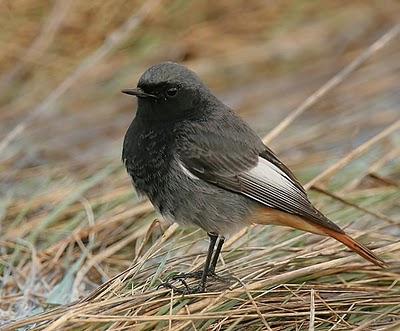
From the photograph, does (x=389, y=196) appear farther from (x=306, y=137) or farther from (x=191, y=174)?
(x=191, y=174)

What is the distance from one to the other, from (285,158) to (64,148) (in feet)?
4.71

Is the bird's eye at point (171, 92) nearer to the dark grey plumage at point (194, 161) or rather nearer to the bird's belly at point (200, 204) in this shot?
the dark grey plumage at point (194, 161)

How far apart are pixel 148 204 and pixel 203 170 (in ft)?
4.03

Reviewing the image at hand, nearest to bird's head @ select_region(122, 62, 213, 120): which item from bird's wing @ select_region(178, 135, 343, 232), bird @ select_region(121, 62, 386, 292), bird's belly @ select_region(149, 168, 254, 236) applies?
bird @ select_region(121, 62, 386, 292)

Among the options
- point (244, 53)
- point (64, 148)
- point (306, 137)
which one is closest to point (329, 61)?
point (244, 53)

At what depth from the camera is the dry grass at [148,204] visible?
358 cm

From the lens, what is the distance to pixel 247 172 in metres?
3.83

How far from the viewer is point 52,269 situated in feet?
15.1

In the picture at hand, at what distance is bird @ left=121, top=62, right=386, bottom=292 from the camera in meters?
→ 3.72

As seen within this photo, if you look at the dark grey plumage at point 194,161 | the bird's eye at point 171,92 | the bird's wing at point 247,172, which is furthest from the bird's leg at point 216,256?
the bird's eye at point 171,92

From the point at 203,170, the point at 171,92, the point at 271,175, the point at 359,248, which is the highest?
the point at 171,92

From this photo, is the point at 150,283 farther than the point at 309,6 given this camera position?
No

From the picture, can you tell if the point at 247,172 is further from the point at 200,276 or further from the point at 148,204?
the point at 148,204

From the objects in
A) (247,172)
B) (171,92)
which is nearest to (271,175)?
(247,172)
